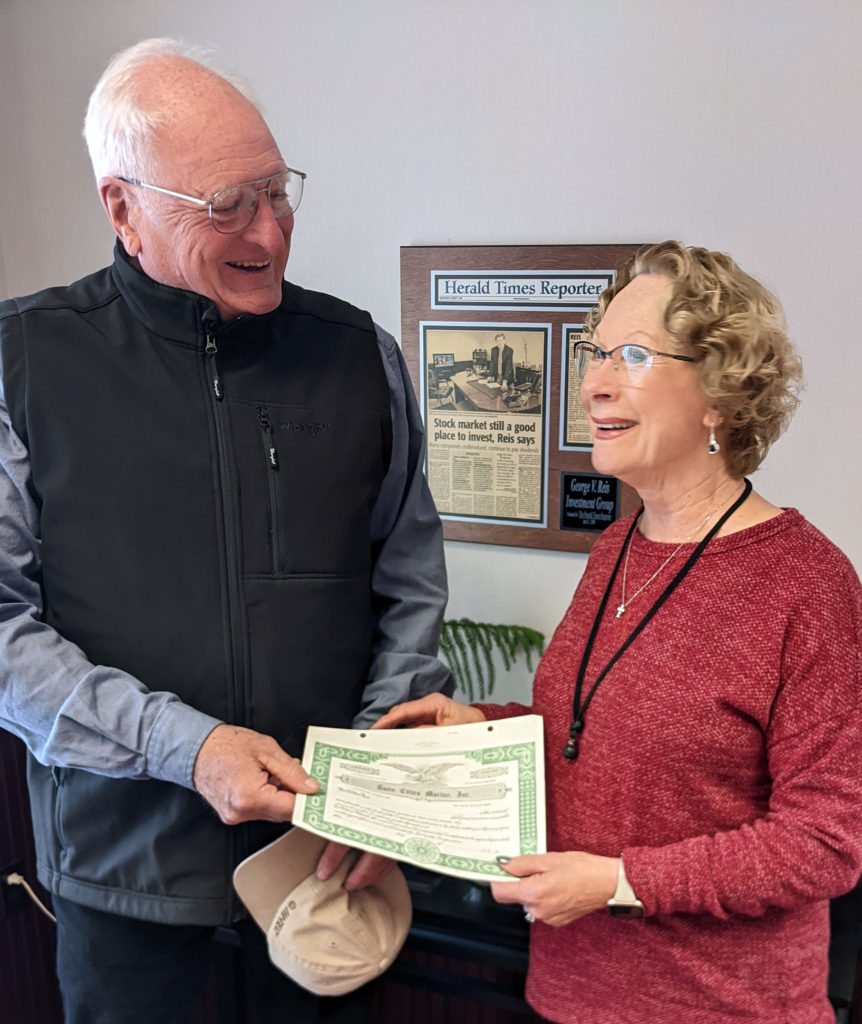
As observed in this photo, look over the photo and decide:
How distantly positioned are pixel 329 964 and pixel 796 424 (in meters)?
1.37

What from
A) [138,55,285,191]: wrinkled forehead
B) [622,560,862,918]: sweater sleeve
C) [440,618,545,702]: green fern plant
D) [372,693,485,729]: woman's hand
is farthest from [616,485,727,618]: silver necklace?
[440,618,545,702]: green fern plant

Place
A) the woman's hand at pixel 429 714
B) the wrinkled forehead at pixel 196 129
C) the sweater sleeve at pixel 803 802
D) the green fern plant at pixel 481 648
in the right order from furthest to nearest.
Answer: the green fern plant at pixel 481 648 → the woman's hand at pixel 429 714 → the wrinkled forehead at pixel 196 129 → the sweater sleeve at pixel 803 802

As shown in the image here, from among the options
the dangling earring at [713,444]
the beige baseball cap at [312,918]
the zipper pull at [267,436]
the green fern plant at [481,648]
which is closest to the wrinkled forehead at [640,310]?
the dangling earring at [713,444]

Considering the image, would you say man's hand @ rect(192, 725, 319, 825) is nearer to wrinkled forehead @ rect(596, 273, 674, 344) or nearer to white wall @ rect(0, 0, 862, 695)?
wrinkled forehead @ rect(596, 273, 674, 344)

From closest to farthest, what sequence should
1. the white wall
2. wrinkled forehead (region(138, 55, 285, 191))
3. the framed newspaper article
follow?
wrinkled forehead (region(138, 55, 285, 191)) < the white wall < the framed newspaper article

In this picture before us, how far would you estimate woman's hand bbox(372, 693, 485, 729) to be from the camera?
146 cm

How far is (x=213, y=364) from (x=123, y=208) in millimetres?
251

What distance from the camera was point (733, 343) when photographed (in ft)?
3.95

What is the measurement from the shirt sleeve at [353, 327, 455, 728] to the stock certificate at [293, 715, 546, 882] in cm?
17

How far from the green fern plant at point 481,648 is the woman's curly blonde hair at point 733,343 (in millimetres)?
1111

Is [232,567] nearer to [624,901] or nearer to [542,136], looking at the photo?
[624,901]

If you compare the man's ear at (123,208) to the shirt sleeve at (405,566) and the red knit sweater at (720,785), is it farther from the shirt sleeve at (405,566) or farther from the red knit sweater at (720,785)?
the red knit sweater at (720,785)

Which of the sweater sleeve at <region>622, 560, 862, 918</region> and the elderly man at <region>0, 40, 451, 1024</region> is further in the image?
the elderly man at <region>0, 40, 451, 1024</region>

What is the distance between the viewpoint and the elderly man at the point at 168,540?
1268mm
